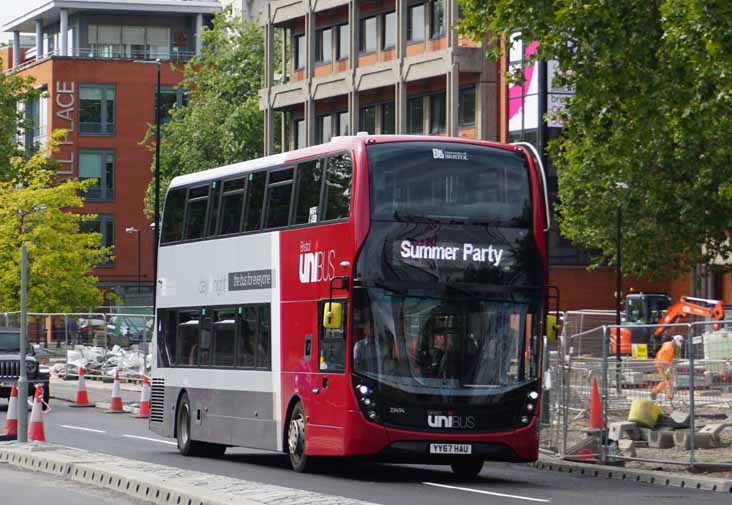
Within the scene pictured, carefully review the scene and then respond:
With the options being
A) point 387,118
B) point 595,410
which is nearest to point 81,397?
point 595,410

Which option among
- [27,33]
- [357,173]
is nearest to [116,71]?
[27,33]

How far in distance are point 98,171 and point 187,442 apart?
85.3 m

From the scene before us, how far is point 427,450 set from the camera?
21297mm

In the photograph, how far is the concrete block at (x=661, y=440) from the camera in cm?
2378

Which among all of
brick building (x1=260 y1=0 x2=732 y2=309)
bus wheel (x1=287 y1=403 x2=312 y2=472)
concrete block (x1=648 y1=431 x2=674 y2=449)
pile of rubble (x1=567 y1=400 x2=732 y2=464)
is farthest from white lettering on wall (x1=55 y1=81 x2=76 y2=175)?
concrete block (x1=648 y1=431 x2=674 y2=449)

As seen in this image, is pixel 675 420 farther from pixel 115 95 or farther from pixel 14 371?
pixel 115 95

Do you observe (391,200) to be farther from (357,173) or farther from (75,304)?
(75,304)

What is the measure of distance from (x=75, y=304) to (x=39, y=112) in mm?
45659

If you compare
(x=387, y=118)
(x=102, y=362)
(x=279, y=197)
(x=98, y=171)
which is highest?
(x=98, y=171)

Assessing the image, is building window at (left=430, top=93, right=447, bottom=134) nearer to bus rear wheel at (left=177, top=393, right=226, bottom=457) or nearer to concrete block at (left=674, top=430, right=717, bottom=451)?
bus rear wheel at (left=177, top=393, right=226, bottom=457)

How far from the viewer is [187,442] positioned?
2720cm

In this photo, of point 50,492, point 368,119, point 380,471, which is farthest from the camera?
point 368,119

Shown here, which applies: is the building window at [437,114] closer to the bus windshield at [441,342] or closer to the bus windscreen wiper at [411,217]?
the bus windshield at [441,342]

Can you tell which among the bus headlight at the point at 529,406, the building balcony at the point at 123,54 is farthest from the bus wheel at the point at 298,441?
the building balcony at the point at 123,54
